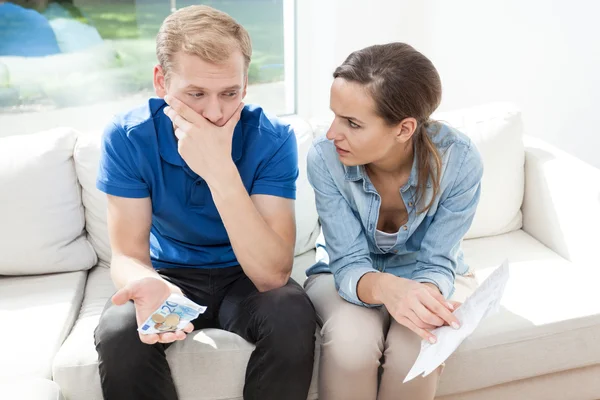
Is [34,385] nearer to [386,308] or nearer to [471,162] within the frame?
[386,308]

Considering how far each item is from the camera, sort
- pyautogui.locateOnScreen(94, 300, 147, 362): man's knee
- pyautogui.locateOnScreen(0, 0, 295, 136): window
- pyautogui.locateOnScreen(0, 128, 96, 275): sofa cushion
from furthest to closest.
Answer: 1. pyautogui.locateOnScreen(0, 0, 295, 136): window
2. pyautogui.locateOnScreen(0, 128, 96, 275): sofa cushion
3. pyautogui.locateOnScreen(94, 300, 147, 362): man's knee

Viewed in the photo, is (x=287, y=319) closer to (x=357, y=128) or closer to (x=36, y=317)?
(x=357, y=128)

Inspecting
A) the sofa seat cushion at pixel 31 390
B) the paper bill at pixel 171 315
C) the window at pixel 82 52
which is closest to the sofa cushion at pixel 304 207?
the paper bill at pixel 171 315

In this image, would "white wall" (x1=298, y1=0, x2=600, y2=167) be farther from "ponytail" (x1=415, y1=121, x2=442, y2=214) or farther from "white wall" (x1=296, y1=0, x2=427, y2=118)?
"ponytail" (x1=415, y1=121, x2=442, y2=214)

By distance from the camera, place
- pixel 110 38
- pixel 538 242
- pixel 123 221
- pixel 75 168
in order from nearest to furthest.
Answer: pixel 123 221 < pixel 75 168 < pixel 538 242 < pixel 110 38

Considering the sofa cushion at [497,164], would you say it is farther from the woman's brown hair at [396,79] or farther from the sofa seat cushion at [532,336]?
the woman's brown hair at [396,79]

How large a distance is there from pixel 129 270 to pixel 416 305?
2.20 ft

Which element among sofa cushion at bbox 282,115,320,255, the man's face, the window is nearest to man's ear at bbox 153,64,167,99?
the man's face

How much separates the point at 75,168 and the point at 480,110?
1.37 meters

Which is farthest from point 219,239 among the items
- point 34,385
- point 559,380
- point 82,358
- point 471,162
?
point 559,380

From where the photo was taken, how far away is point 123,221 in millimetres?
1585

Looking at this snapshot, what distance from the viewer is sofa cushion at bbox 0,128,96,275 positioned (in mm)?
1914

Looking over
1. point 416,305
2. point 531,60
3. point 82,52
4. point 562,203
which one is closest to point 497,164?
point 562,203

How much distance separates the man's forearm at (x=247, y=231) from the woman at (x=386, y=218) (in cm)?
17
